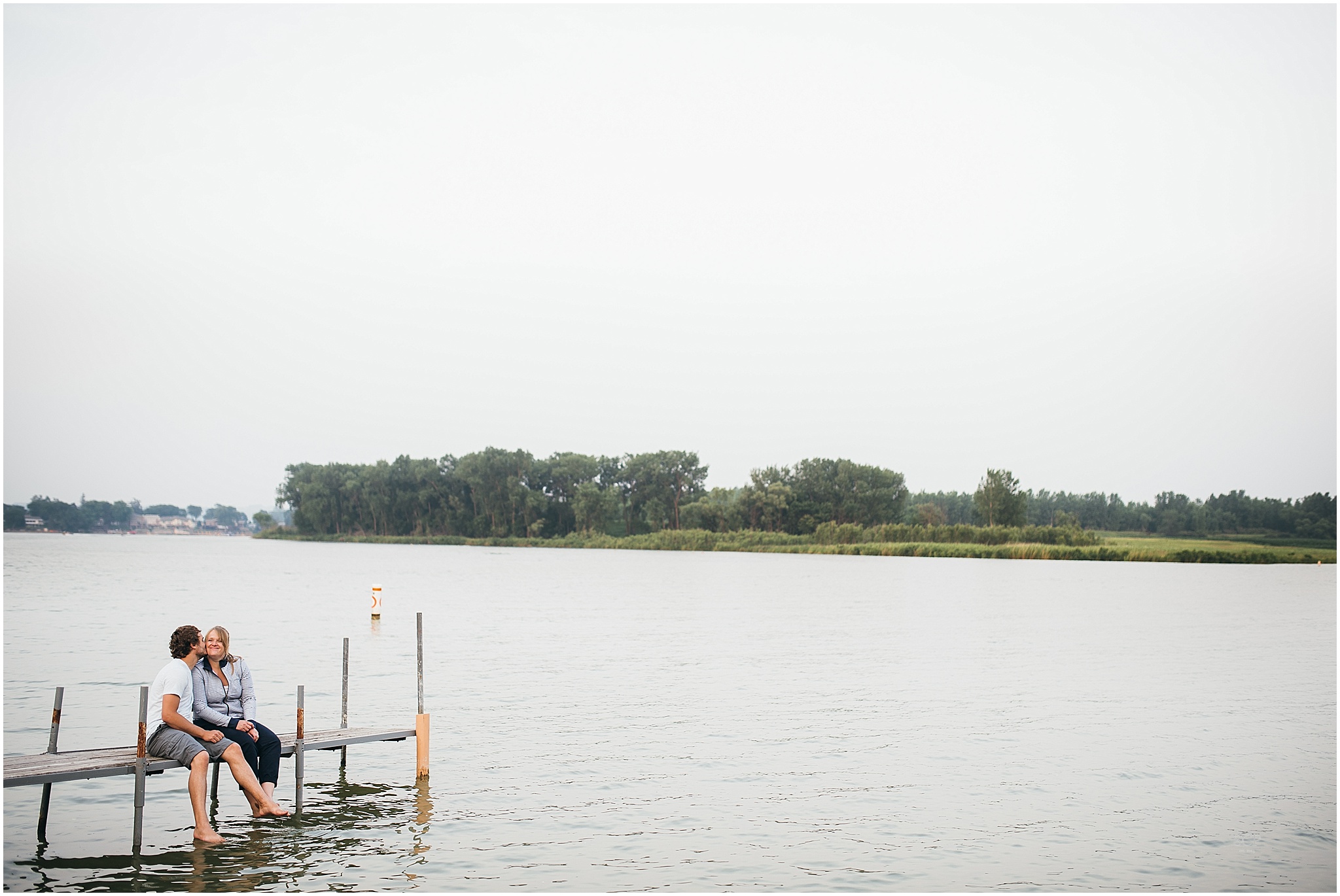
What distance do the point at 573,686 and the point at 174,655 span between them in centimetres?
1142

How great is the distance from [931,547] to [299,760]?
93.5 m

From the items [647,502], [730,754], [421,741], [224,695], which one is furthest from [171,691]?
[647,502]

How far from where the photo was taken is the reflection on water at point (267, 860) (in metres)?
9.71

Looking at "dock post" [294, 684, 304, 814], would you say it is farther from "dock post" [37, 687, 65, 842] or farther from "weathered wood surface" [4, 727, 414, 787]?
"dock post" [37, 687, 65, 842]

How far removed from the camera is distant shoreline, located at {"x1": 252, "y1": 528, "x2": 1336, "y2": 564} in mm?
93438

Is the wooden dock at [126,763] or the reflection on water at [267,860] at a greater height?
the wooden dock at [126,763]

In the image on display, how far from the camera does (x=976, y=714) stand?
1919 centimetres

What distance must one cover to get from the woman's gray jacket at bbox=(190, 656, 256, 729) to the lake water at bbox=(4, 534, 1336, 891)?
1207 mm

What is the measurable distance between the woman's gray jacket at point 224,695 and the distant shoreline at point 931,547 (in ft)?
297

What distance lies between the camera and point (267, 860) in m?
10.3

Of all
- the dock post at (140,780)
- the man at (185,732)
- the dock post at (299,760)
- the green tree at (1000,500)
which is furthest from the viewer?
the green tree at (1000,500)

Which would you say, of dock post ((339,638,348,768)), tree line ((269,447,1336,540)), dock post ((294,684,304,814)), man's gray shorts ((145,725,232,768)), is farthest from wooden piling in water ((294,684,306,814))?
tree line ((269,447,1336,540))

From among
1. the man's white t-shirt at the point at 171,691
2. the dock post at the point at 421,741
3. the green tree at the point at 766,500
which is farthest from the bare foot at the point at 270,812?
the green tree at the point at 766,500

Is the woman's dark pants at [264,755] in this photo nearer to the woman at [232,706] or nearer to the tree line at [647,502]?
the woman at [232,706]
